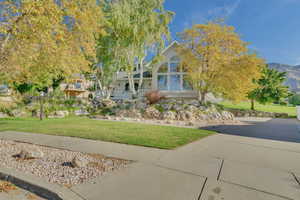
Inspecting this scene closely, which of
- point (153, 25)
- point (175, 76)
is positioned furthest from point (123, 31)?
point (175, 76)

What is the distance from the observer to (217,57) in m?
12.6

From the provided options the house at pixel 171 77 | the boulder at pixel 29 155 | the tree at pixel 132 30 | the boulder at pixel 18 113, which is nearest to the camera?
the boulder at pixel 29 155

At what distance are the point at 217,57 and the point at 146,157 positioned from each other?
38.0 ft

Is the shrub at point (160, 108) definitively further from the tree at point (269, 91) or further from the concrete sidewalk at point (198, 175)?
the tree at point (269, 91)

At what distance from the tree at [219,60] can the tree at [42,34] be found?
10517 mm

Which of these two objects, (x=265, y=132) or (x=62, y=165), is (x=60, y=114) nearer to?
(x=62, y=165)

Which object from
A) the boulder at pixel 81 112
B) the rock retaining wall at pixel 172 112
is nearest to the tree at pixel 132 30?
the rock retaining wall at pixel 172 112

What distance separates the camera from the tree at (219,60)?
40.1 feet

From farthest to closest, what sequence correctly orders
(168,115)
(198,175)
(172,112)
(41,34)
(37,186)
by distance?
(172,112)
(168,115)
(41,34)
(198,175)
(37,186)

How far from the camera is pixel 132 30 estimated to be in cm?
1549

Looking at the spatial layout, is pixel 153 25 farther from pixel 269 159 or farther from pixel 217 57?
pixel 269 159

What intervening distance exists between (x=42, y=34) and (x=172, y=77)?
645 inches

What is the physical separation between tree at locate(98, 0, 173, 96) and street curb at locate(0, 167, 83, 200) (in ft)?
47.5

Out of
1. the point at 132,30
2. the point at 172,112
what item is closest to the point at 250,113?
the point at 172,112
